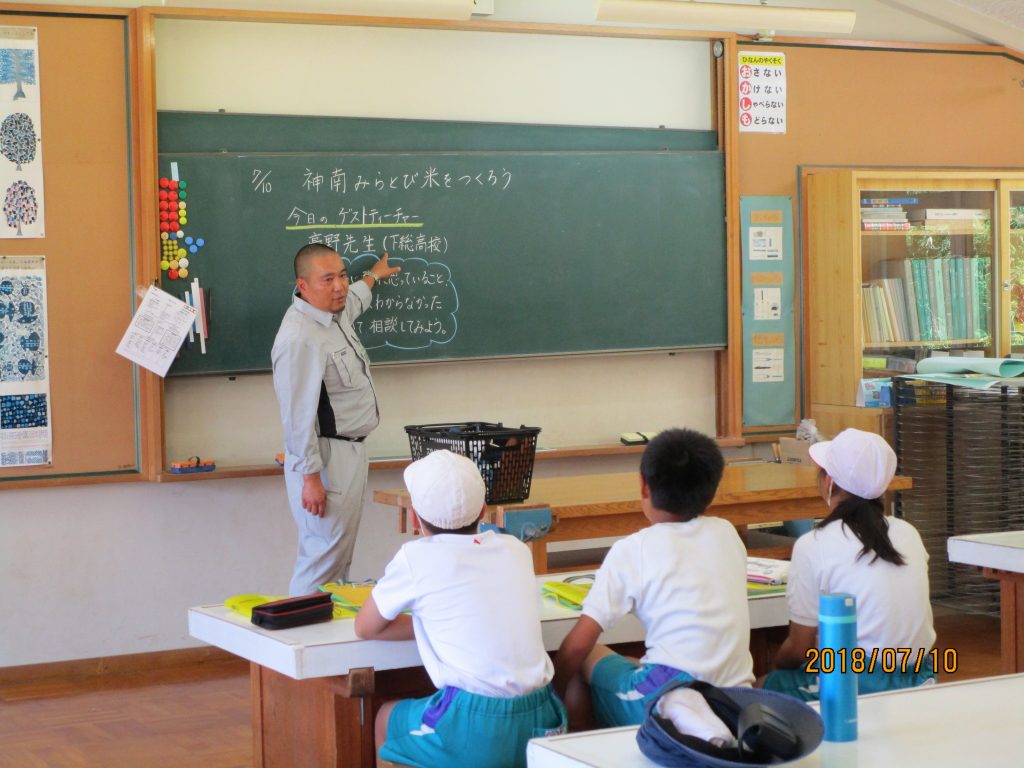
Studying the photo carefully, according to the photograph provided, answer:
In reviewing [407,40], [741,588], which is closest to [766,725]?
Result: [741,588]

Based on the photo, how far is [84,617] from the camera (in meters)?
5.04

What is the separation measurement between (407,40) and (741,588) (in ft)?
11.5

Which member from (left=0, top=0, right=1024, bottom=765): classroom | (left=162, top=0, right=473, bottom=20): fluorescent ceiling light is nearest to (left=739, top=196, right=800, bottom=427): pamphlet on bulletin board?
(left=0, top=0, right=1024, bottom=765): classroom

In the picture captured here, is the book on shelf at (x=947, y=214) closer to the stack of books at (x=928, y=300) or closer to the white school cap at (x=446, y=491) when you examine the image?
the stack of books at (x=928, y=300)

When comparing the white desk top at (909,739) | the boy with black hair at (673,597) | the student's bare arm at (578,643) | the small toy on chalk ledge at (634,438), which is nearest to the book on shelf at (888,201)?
the small toy on chalk ledge at (634,438)

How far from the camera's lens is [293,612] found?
2721 mm

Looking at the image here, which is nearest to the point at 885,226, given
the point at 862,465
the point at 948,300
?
the point at 948,300

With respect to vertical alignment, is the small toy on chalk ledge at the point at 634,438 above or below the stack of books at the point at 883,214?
below

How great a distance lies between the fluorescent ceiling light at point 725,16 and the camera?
5.17 m

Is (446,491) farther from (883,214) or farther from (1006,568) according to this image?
(883,214)

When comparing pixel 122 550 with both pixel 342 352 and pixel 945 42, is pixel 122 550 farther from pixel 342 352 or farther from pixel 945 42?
pixel 945 42

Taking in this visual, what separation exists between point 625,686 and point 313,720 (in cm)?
73

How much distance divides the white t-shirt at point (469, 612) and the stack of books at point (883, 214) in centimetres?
389

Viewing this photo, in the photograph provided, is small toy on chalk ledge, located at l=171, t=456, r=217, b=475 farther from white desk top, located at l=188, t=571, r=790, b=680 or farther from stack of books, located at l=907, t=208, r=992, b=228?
stack of books, located at l=907, t=208, r=992, b=228
